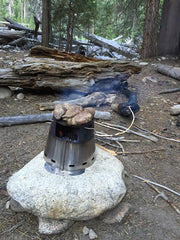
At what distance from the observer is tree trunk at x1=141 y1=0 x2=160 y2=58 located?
7.51m

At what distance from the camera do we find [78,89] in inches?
204

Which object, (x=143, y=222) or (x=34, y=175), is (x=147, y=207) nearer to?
(x=143, y=222)

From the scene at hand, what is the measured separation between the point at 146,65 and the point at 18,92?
14.7 feet

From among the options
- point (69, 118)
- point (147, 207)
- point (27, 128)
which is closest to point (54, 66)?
point (27, 128)

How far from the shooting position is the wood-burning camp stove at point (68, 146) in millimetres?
2213

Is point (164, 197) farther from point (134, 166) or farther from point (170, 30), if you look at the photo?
point (170, 30)

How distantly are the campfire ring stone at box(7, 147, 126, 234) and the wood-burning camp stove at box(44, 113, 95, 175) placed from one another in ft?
0.31

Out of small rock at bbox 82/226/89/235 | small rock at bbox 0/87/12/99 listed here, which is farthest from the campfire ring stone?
small rock at bbox 0/87/12/99

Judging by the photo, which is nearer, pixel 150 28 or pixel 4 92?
pixel 4 92

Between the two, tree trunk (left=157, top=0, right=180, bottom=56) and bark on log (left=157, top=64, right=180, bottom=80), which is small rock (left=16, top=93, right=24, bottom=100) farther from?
tree trunk (left=157, top=0, right=180, bottom=56)

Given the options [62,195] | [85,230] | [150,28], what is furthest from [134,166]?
[150,28]

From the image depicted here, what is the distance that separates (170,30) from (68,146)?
25.9 feet

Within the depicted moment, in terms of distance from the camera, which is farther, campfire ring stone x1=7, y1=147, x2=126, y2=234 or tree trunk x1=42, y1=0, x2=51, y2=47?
tree trunk x1=42, y1=0, x2=51, y2=47

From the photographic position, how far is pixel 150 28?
7773mm
